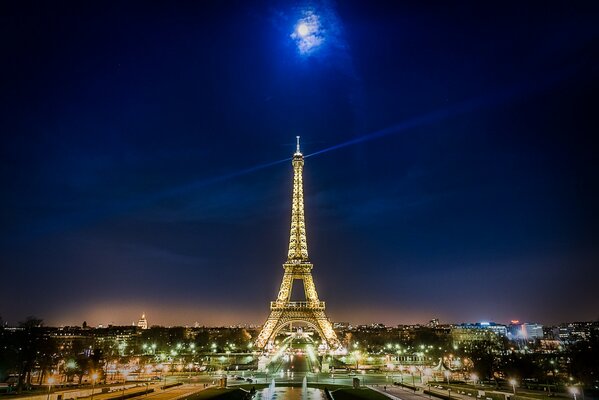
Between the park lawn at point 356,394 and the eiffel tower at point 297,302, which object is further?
the eiffel tower at point 297,302

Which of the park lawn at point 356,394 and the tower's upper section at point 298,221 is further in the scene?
the tower's upper section at point 298,221

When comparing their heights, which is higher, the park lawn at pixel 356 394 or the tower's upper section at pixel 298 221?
the tower's upper section at pixel 298 221

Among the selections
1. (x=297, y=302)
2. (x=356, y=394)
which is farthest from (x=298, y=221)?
(x=356, y=394)

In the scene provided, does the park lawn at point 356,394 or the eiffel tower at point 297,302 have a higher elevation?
the eiffel tower at point 297,302

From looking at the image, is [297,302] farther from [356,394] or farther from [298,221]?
[356,394]

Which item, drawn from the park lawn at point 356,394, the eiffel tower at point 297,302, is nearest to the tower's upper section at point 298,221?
the eiffel tower at point 297,302

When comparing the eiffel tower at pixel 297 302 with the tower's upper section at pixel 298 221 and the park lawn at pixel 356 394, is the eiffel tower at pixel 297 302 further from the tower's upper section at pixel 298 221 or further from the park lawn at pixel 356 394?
the park lawn at pixel 356 394

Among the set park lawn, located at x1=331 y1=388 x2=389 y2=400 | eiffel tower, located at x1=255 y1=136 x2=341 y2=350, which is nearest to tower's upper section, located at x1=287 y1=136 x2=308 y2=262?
eiffel tower, located at x1=255 y1=136 x2=341 y2=350
